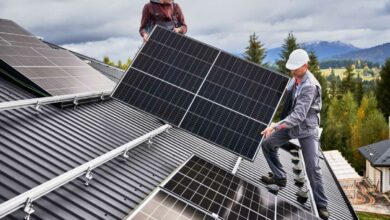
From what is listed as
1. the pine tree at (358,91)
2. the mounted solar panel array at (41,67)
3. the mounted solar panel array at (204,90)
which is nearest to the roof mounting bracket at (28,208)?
the mounted solar panel array at (41,67)

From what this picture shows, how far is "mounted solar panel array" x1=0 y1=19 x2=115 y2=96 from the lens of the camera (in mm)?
10844

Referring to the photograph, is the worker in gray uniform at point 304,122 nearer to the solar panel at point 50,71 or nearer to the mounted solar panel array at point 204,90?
the mounted solar panel array at point 204,90

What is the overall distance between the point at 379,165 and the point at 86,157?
124ft

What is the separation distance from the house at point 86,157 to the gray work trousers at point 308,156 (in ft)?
1.82

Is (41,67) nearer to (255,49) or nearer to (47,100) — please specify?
Answer: (47,100)

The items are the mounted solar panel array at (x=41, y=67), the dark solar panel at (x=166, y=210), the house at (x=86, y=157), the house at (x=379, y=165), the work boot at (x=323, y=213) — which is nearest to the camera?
the dark solar panel at (x=166, y=210)

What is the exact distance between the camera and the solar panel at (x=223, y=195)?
294 inches

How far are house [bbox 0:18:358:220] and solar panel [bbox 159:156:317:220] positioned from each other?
340mm

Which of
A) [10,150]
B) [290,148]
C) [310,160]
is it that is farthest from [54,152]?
[290,148]

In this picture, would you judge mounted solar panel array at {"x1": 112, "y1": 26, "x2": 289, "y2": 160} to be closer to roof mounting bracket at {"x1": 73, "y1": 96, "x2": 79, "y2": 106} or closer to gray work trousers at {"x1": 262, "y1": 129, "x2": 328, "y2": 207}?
gray work trousers at {"x1": 262, "y1": 129, "x2": 328, "y2": 207}

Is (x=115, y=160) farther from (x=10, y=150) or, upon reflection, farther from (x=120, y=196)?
(x=10, y=150)

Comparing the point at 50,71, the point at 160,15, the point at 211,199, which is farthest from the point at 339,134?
the point at 211,199

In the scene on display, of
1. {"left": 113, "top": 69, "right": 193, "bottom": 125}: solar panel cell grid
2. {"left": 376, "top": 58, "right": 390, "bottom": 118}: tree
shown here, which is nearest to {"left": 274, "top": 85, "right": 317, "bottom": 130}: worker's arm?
{"left": 113, "top": 69, "right": 193, "bottom": 125}: solar panel cell grid

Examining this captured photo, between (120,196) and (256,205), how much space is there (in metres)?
2.70
